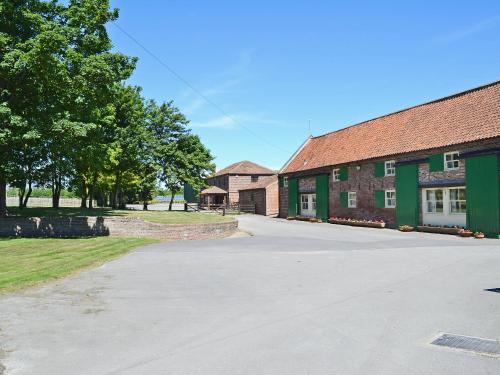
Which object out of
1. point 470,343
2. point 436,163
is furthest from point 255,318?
point 436,163

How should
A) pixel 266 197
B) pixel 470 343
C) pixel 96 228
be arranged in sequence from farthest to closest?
pixel 266 197 < pixel 96 228 < pixel 470 343

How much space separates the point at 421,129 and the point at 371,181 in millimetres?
4715

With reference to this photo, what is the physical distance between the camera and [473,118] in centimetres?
2377

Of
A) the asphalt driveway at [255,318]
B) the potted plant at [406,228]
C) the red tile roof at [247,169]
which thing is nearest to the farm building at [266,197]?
the red tile roof at [247,169]

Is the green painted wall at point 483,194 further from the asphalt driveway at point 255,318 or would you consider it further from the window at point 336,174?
the window at point 336,174

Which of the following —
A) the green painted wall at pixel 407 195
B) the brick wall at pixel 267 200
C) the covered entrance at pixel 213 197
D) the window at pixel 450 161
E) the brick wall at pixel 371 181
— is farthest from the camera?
the covered entrance at pixel 213 197

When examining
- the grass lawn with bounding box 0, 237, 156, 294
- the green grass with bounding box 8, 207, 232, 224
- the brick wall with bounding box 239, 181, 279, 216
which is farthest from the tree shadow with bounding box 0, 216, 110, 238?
the brick wall with bounding box 239, 181, 279, 216

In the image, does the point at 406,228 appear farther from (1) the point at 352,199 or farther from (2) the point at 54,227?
(2) the point at 54,227

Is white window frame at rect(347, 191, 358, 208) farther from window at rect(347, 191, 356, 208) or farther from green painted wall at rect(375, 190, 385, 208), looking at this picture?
green painted wall at rect(375, 190, 385, 208)

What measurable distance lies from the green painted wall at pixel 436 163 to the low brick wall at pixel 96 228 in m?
13.4

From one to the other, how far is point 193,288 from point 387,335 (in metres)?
4.54

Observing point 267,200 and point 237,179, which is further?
point 237,179

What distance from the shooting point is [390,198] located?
91.6ft

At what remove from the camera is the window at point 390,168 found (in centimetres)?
2753
